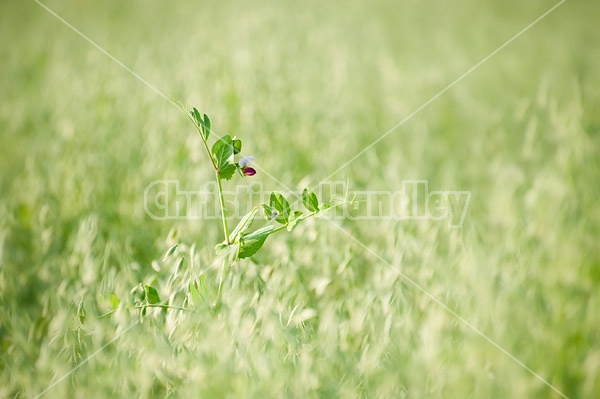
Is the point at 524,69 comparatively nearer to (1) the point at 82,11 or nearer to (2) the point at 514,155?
(2) the point at 514,155

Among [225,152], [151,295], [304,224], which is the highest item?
[225,152]

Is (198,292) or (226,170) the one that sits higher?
(226,170)

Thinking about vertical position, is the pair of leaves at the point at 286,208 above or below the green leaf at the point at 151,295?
above

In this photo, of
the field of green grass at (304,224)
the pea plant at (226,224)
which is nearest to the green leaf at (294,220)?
the pea plant at (226,224)

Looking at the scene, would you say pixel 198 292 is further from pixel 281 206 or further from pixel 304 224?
pixel 304 224

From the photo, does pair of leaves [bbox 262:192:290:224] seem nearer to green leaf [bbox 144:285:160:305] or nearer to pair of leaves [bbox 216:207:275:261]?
pair of leaves [bbox 216:207:275:261]

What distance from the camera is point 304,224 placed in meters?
1.14

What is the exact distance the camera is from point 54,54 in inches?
129

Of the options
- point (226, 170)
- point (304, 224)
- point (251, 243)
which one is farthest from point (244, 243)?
point (304, 224)

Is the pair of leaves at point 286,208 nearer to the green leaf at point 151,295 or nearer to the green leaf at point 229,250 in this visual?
the green leaf at point 229,250

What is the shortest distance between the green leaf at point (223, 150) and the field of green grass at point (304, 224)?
0.53 ft

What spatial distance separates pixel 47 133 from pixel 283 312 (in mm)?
1650

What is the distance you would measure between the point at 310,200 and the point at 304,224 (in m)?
0.24

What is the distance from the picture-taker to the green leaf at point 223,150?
2.87 feet
